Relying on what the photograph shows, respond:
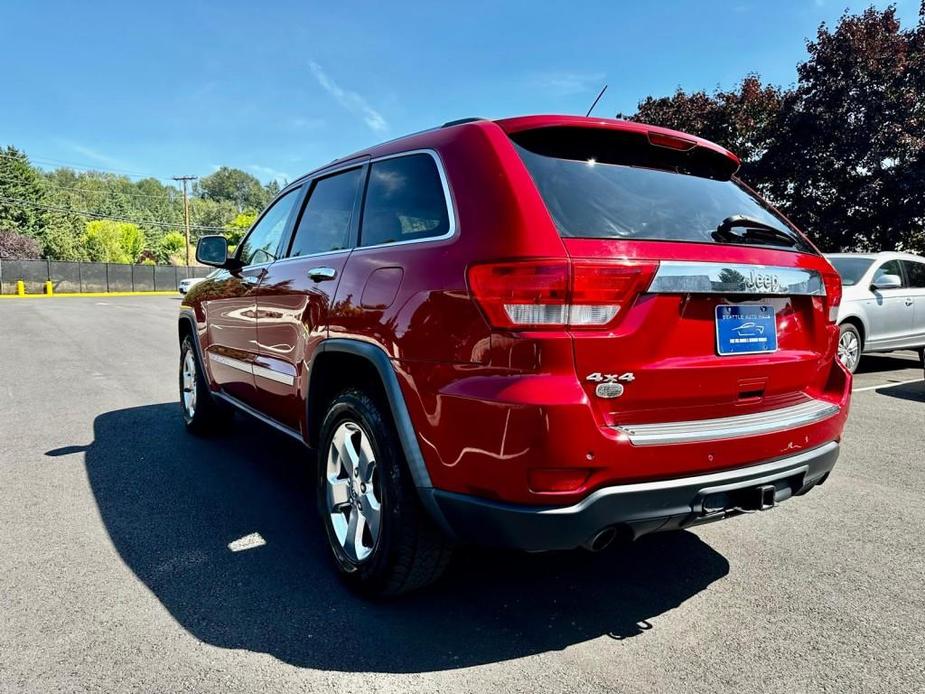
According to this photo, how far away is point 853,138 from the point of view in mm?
15945

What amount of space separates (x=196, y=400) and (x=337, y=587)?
9.75 feet

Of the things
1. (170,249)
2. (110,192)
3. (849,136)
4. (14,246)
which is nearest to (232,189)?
(110,192)

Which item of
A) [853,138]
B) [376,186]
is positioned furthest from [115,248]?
[376,186]

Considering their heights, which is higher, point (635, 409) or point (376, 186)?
point (376, 186)

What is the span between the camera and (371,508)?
2676 millimetres

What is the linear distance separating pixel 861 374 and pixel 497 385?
8.91m

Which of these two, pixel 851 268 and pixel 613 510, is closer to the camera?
pixel 613 510

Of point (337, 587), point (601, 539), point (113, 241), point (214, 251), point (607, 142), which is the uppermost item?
point (113, 241)

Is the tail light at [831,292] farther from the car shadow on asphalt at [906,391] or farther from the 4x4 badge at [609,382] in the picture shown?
the car shadow on asphalt at [906,391]

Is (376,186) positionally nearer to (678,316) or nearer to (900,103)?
(678,316)

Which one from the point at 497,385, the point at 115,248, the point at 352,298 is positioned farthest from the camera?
the point at 115,248

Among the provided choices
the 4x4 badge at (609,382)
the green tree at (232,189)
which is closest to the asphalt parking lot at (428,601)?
the 4x4 badge at (609,382)

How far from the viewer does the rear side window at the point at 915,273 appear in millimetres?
9094

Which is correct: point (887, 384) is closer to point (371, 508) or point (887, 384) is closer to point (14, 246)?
point (371, 508)
